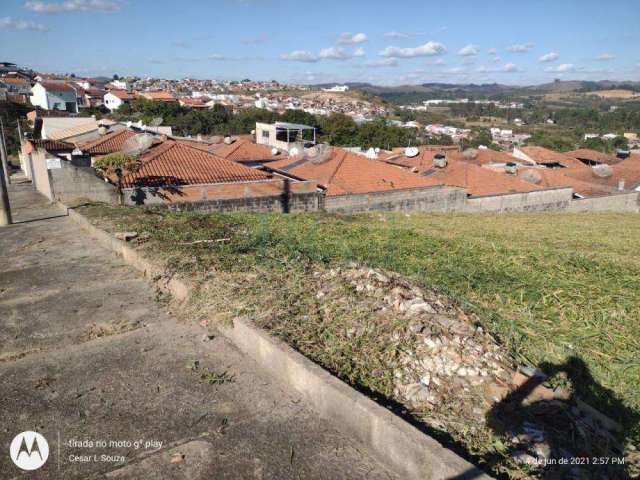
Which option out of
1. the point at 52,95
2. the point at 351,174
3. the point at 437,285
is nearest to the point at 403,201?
the point at 351,174

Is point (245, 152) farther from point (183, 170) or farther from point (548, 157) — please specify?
point (548, 157)

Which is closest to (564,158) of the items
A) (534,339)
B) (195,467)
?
(534,339)

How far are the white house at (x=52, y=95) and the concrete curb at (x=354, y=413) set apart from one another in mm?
67659

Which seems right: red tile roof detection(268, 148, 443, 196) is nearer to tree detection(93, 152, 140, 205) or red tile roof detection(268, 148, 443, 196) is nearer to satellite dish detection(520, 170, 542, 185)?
satellite dish detection(520, 170, 542, 185)

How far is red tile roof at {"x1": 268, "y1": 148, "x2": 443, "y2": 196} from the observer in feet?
62.7

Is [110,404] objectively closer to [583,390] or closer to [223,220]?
[583,390]

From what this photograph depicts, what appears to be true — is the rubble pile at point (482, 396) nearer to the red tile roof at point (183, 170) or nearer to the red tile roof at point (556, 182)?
the red tile roof at point (183, 170)

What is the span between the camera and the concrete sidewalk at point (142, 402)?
103 inches

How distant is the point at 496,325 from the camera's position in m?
3.95

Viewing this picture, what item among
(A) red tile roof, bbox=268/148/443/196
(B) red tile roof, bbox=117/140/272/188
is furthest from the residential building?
(B) red tile roof, bbox=117/140/272/188

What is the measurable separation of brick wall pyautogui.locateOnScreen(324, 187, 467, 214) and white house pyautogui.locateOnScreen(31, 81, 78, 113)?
57342 millimetres

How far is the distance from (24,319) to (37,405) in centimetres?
179

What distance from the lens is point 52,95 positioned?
60.8 m

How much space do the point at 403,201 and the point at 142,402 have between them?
16.5 metres
